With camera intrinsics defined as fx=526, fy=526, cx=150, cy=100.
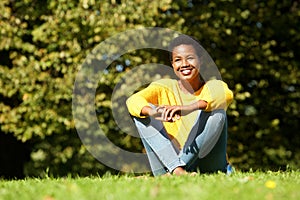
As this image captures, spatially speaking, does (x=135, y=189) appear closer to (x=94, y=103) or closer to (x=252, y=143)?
(x=94, y=103)

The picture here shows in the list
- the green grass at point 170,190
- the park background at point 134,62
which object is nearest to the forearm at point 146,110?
the green grass at point 170,190

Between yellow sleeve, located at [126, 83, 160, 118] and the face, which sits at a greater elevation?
the face

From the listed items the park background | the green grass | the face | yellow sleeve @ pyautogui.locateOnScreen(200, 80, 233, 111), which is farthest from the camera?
the park background

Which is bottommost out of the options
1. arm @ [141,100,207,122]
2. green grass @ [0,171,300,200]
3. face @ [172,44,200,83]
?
green grass @ [0,171,300,200]

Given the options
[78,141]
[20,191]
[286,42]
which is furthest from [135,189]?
[286,42]

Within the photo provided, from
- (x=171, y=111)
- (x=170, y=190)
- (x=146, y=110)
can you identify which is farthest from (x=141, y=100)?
(x=170, y=190)

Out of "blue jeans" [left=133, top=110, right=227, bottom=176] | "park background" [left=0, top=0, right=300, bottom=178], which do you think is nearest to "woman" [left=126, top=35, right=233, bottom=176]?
"blue jeans" [left=133, top=110, right=227, bottom=176]

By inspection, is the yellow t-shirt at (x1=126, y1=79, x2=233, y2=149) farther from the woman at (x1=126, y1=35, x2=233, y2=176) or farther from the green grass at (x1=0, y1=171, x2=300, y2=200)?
the green grass at (x1=0, y1=171, x2=300, y2=200)

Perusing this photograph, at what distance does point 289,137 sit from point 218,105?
275 inches

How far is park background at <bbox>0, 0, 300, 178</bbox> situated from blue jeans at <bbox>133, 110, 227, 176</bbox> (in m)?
4.02

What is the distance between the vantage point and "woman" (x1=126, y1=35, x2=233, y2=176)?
199 inches

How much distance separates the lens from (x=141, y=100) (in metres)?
5.27

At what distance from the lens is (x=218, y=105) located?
16.6ft

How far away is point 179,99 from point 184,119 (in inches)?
9.9
